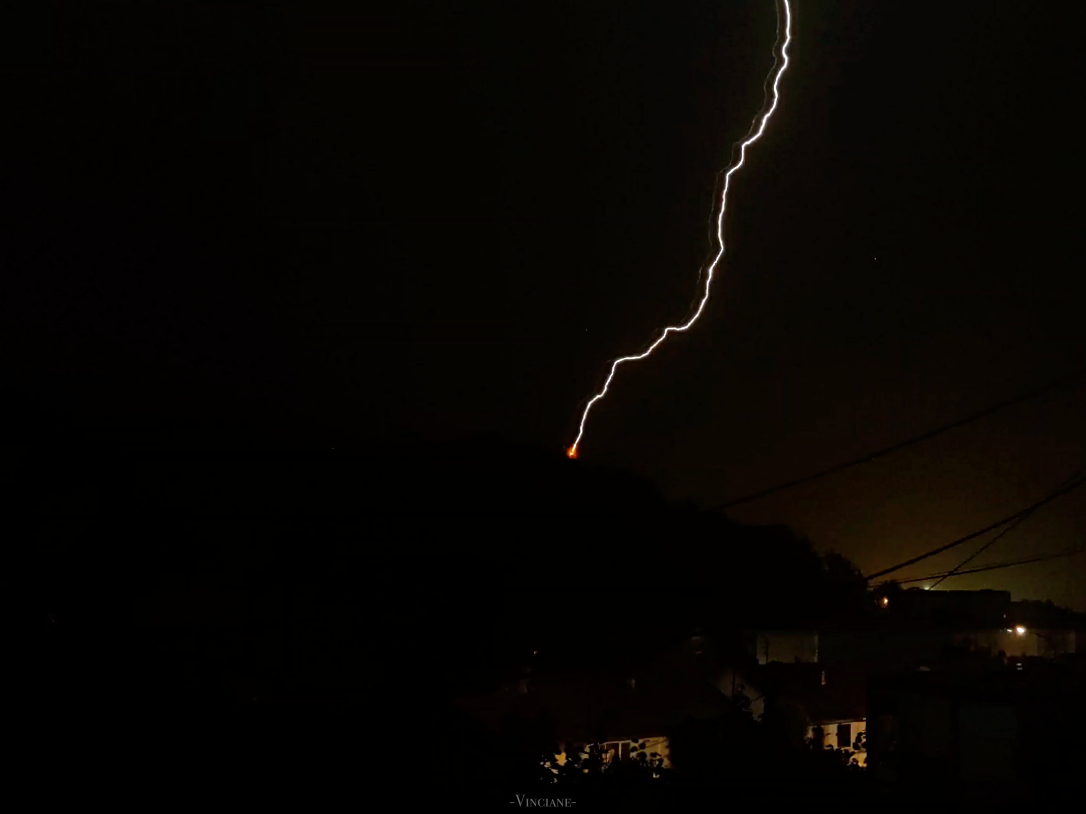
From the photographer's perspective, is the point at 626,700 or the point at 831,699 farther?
the point at 831,699

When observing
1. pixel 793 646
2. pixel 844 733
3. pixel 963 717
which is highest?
pixel 793 646

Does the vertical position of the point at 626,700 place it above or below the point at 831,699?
below

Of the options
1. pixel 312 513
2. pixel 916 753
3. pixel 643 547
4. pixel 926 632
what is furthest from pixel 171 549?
pixel 926 632

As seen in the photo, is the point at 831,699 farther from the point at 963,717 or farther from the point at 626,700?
the point at 963,717

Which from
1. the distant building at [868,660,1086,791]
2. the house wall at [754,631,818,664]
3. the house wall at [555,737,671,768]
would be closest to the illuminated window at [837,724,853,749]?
the house wall at [555,737,671,768]

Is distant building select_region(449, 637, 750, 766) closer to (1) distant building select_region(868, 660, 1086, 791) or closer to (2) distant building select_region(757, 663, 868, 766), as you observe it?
(2) distant building select_region(757, 663, 868, 766)

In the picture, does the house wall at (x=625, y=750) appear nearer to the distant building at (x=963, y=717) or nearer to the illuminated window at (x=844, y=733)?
the distant building at (x=963, y=717)

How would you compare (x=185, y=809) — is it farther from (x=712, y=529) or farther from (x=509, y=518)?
(x=712, y=529)

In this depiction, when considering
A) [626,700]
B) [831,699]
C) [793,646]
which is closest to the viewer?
[626,700]

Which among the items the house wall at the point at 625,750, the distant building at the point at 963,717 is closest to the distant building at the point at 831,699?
the house wall at the point at 625,750

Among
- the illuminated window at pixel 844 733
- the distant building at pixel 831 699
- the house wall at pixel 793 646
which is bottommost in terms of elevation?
the illuminated window at pixel 844 733

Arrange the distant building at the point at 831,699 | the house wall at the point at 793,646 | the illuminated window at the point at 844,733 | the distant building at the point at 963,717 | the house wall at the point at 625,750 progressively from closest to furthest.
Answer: the house wall at the point at 625,750, the distant building at the point at 963,717, the distant building at the point at 831,699, the illuminated window at the point at 844,733, the house wall at the point at 793,646

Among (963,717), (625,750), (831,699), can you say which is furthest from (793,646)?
(625,750)

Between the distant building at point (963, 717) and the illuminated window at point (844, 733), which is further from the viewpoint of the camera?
the illuminated window at point (844, 733)
